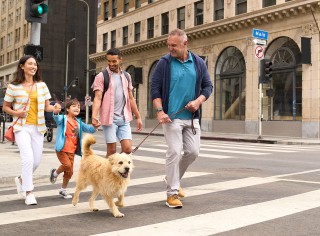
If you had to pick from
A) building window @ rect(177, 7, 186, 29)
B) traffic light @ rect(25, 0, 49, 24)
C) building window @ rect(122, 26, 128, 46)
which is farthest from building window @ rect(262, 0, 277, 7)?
traffic light @ rect(25, 0, 49, 24)

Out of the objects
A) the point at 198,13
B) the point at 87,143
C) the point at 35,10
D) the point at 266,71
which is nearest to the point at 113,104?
the point at 87,143

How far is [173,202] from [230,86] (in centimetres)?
2758

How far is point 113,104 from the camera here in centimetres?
618

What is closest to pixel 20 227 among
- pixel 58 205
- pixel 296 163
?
pixel 58 205

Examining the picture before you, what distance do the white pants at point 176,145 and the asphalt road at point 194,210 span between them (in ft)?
1.14

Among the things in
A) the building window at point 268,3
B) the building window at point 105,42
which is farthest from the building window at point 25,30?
the building window at point 268,3

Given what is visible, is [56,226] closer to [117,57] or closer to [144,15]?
[117,57]

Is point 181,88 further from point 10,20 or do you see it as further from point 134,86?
point 10,20

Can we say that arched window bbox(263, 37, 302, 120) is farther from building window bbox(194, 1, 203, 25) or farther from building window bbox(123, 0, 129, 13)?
building window bbox(123, 0, 129, 13)

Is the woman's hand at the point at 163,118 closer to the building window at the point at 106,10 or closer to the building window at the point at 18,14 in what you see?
the building window at the point at 106,10

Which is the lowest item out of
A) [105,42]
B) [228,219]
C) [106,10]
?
[228,219]

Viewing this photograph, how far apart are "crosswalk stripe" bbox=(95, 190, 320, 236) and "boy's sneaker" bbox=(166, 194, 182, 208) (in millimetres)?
482

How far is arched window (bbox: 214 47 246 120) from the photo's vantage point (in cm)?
3149

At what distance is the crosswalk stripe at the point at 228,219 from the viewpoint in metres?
4.48
